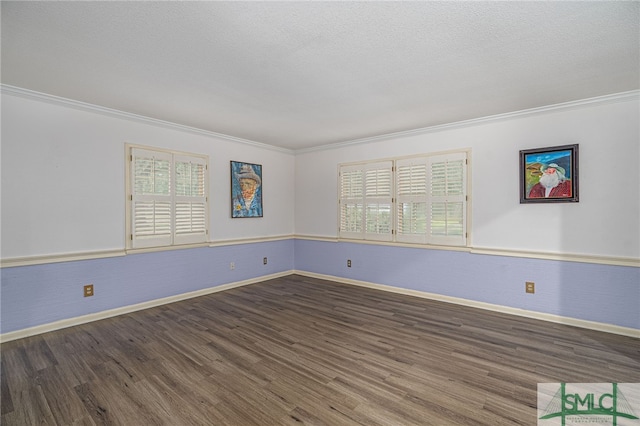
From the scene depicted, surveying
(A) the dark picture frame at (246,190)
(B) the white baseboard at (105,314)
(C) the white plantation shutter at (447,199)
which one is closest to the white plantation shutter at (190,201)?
(A) the dark picture frame at (246,190)

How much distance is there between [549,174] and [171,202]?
5.00m

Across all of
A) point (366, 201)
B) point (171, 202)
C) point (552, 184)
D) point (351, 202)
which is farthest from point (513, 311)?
point (171, 202)

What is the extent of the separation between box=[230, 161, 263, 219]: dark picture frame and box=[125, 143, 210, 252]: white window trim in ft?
1.68

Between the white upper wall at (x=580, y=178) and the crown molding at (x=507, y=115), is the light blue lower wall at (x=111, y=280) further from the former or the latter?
the white upper wall at (x=580, y=178)

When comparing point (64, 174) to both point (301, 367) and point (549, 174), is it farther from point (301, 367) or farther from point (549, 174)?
point (549, 174)

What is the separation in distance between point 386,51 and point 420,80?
70 cm

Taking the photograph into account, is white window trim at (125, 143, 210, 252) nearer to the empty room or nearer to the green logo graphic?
the empty room

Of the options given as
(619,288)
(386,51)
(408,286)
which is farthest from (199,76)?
(619,288)

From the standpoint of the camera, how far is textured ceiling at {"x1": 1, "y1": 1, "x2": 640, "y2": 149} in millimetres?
1899

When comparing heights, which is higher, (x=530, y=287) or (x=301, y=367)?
(x=530, y=287)

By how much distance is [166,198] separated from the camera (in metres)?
4.30

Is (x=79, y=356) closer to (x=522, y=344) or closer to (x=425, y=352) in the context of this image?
(x=425, y=352)

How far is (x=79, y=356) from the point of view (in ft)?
9.10

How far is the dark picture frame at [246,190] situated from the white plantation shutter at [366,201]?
5.09 ft
